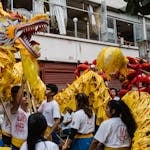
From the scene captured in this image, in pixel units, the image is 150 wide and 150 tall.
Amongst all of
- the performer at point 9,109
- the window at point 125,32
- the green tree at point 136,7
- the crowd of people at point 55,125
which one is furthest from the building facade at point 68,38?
the green tree at point 136,7

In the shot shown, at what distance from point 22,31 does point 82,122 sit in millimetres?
1520

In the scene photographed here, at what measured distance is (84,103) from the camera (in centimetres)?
632

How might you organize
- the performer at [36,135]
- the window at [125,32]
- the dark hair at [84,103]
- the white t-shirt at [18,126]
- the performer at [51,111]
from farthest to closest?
1. the window at [125,32]
2. the performer at [51,111]
3. the dark hair at [84,103]
4. the white t-shirt at [18,126]
5. the performer at [36,135]

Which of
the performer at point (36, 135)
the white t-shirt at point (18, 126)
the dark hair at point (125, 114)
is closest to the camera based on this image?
the performer at point (36, 135)

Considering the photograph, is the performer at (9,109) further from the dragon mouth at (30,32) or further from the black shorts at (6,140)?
the dragon mouth at (30,32)

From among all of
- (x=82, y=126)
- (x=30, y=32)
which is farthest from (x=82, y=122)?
(x=30, y=32)

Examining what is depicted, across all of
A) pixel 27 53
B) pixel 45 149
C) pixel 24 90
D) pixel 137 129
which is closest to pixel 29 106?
pixel 24 90

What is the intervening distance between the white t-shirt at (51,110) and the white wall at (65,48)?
24.7 feet

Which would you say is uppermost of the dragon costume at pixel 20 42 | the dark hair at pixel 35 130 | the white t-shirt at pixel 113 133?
the dragon costume at pixel 20 42

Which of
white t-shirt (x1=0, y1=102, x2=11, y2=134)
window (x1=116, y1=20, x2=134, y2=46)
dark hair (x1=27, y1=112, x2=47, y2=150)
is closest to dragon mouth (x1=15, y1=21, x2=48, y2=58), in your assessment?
white t-shirt (x1=0, y1=102, x2=11, y2=134)

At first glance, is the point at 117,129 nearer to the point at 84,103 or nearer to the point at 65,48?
the point at 84,103

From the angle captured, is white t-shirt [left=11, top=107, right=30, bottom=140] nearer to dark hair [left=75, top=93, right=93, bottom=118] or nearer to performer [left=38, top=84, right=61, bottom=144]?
dark hair [left=75, top=93, right=93, bottom=118]

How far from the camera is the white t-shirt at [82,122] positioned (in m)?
6.38

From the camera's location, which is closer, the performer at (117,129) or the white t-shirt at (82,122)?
the performer at (117,129)
